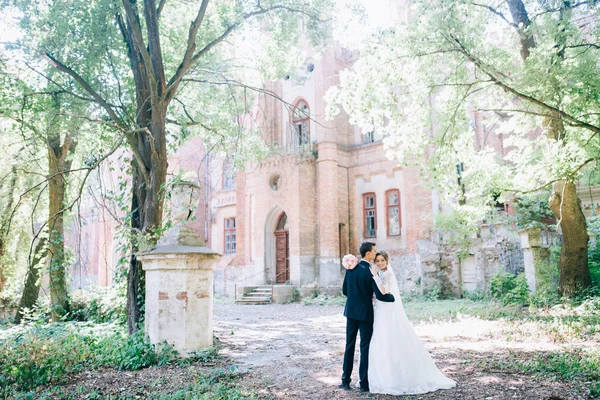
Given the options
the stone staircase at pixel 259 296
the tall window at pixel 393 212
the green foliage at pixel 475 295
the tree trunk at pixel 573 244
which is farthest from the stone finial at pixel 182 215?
the tall window at pixel 393 212

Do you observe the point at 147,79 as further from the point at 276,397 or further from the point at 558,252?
the point at 558,252

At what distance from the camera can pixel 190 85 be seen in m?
12.9

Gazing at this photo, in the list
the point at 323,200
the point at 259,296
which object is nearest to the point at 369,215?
the point at 323,200

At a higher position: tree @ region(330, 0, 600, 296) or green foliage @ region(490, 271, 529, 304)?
tree @ region(330, 0, 600, 296)

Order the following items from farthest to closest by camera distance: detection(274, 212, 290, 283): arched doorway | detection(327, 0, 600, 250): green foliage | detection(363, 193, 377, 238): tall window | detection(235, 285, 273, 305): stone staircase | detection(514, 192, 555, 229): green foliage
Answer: detection(274, 212, 290, 283): arched doorway → detection(363, 193, 377, 238): tall window → detection(235, 285, 273, 305): stone staircase → detection(514, 192, 555, 229): green foliage → detection(327, 0, 600, 250): green foliage

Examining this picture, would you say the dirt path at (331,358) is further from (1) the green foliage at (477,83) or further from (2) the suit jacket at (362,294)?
(1) the green foliage at (477,83)

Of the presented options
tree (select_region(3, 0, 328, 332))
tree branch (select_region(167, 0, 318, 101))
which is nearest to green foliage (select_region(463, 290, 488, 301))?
tree (select_region(3, 0, 328, 332))

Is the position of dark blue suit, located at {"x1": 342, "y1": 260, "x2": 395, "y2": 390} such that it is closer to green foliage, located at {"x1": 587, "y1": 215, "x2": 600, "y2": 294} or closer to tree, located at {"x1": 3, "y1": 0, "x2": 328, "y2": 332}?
tree, located at {"x1": 3, "y1": 0, "x2": 328, "y2": 332}

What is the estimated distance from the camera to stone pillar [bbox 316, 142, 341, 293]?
2025 cm

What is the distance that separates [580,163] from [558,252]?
164 inches

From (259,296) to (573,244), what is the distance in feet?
41.7

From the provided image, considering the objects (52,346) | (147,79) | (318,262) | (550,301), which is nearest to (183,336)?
(52,346)

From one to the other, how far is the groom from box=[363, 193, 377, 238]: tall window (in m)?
15.8

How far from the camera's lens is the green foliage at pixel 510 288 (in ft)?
41.6
